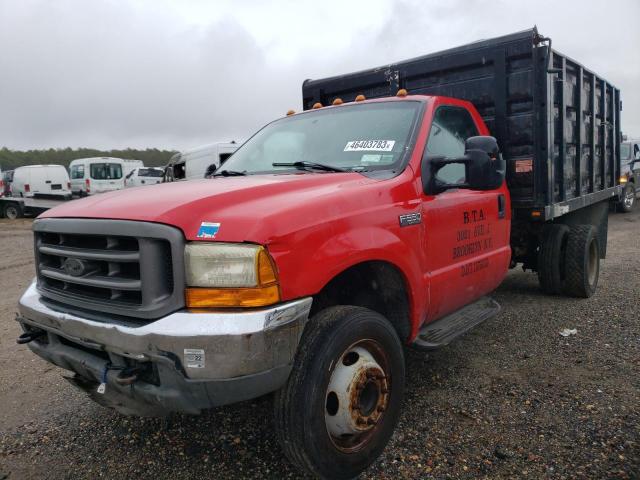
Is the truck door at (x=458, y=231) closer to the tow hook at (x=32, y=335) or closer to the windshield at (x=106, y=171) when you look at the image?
the tow hook at (x=32, y=335)

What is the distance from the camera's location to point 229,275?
2.08 meters

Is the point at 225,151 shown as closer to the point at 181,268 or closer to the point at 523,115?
the point at 523,115

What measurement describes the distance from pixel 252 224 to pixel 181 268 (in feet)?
1.11

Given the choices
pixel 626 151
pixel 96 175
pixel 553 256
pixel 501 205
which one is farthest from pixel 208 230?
pixel 96 175

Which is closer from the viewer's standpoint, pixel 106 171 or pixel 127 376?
pixel 127 376

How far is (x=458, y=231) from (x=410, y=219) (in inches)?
25.9

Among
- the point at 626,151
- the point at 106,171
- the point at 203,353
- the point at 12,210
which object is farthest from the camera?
the point at 106,171

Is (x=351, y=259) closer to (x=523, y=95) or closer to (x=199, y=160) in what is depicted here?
(x=523, y=95)

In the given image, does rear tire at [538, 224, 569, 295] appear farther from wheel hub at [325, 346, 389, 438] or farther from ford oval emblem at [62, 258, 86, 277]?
ford oval emblem at [62, 258, 86, 277]

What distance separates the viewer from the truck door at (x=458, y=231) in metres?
3.21

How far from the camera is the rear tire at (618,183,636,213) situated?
47.6 ft

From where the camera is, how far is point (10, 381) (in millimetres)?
3920

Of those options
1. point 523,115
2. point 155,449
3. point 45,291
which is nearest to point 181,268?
point 45,291

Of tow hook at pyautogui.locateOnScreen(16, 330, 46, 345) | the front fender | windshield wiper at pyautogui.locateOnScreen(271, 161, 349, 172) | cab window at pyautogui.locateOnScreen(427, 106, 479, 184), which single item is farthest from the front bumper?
cab window at pyautogui.locateOnScreen(427, 106, 479, 184)
